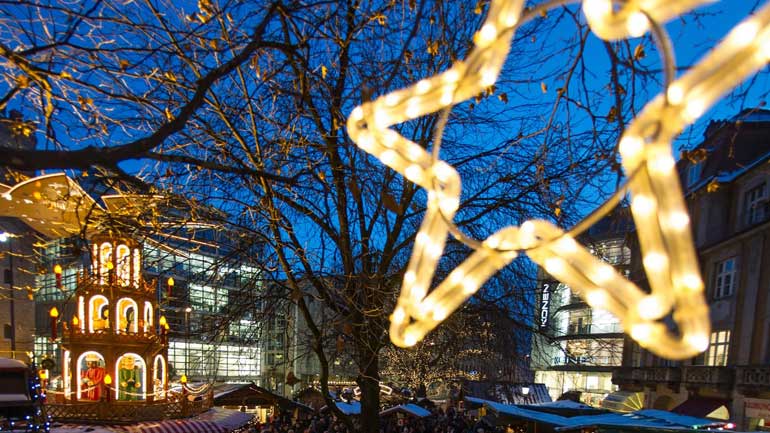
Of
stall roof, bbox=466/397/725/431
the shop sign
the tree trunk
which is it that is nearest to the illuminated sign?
stall roof, bbox=466/397/725/431

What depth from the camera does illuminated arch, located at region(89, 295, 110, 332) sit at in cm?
1330

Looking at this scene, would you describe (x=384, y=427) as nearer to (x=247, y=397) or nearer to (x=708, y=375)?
(x=247, y=397)

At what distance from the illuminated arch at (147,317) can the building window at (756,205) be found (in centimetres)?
2096

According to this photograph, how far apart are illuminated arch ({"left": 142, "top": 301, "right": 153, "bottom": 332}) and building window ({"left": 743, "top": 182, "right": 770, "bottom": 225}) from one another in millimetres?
20955

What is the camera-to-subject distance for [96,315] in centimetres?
1344

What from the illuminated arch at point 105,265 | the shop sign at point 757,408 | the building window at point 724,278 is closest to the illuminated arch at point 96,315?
the illuminated arch at point 105,265

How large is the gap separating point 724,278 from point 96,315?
22928 millimetres

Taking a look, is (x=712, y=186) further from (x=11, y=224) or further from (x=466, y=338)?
(x=11, y=224)

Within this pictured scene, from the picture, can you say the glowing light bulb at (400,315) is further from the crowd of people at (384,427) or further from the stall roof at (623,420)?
the crowd of people at (384,427)

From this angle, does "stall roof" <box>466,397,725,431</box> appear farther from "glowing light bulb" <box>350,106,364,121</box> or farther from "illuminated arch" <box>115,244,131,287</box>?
"illuminated arch" <box>115,244,131,287</box>

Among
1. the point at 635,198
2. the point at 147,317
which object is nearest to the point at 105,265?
the point at 635,198

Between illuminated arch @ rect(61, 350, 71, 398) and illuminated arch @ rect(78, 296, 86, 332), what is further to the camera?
illuminated arch @ rect(78, 296, 86, 332)

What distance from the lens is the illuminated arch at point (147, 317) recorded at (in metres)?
14.0

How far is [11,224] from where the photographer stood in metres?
26.2
